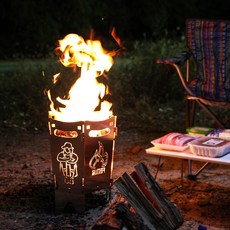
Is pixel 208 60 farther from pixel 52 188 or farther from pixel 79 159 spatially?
pixel 79 159

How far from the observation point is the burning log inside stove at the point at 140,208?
3.23 metres

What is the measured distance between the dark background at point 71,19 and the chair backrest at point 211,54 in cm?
708

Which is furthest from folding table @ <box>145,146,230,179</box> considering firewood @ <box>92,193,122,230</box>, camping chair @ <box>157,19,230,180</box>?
camping chair @ <box>157,19,230,180</box>

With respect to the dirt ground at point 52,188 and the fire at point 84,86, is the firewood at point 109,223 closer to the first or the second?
the dirt ground at point 52,188

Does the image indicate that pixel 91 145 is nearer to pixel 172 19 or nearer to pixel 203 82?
pixel 203 82

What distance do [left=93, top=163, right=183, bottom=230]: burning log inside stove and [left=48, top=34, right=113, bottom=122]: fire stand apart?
501 millimetres

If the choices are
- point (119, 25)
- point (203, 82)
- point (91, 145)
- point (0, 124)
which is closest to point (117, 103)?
point (0, 124)

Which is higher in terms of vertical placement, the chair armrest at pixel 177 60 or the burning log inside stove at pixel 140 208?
the chair armrest at pixel 177 60

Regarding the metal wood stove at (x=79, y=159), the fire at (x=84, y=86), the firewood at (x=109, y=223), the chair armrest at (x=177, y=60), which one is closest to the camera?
the firewood at (x=109, y=223)

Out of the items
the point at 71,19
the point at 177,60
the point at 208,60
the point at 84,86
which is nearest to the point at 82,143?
the point at 84,86

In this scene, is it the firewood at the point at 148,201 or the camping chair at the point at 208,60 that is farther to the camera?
the camping chair at the point at 208,60

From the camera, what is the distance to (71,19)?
1512cm

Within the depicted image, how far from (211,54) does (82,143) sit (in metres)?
2.11

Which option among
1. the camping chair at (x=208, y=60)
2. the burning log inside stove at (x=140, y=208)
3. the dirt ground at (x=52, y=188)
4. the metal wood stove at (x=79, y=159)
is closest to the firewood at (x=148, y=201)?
the burning log inside stove at (x=140, y=208)
